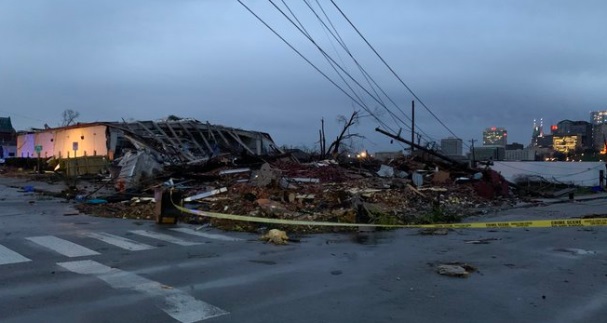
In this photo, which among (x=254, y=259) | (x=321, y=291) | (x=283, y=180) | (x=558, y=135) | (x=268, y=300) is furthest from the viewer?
(x=558, y=135)

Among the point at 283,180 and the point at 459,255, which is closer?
the point at 459,255

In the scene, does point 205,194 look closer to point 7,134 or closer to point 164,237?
point 164,237

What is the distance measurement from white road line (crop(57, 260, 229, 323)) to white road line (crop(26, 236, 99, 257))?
831 mm

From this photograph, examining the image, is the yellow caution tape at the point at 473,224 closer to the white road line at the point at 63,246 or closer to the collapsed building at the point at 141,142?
the white road line at the point at 63,246

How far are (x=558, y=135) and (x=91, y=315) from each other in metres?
142

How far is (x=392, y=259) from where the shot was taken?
9.06 m

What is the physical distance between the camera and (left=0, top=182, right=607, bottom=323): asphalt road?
564cm

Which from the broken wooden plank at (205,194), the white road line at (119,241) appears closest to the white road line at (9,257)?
the white road line at (119,241)

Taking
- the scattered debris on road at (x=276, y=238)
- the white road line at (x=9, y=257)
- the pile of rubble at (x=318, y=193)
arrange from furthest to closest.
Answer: the pile of rubble at (x=318, y=193)
the scattered debris on road at (x=276, y=238)
the white road line at (x=9, y=257)

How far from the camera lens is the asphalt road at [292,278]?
222 inches

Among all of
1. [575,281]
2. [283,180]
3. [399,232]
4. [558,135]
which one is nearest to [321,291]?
[575,281]

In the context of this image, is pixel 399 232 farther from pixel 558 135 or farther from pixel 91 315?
pixel 558 135

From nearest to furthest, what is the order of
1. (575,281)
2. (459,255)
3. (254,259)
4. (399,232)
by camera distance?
(575,281) → (254,259) → (459,255) → (399,232)

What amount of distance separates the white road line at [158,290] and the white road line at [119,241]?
61.3 inches
